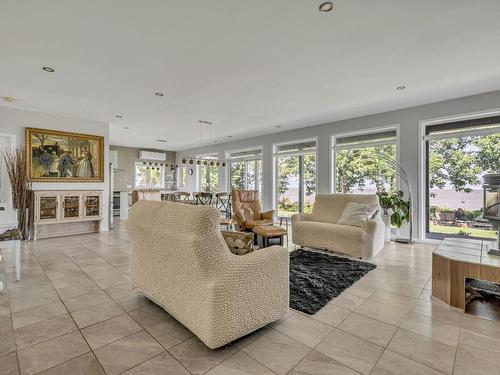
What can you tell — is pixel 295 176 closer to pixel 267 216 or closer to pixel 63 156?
pixel 267 216

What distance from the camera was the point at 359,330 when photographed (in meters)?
1.98

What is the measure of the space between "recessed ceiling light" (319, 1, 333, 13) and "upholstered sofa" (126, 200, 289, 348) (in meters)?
1.97

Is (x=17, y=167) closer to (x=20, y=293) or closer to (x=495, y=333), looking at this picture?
(x=20, y=293)

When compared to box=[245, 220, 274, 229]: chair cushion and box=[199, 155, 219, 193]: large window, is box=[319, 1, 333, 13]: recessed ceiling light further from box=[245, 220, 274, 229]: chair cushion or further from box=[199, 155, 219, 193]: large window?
box=[199, 155, 219, 193]: large window

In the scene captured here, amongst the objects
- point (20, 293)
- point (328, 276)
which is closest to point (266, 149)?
point (328, 276)

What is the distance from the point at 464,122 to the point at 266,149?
15.0ft

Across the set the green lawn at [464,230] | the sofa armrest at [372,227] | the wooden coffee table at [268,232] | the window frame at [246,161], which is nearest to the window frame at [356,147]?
the green lawn at [464,230]

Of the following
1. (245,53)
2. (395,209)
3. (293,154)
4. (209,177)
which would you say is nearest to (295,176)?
(293,154)

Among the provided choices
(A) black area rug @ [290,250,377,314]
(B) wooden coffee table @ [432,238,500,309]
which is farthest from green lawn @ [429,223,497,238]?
(B) wooden coffee table @ [432,238,500,309]

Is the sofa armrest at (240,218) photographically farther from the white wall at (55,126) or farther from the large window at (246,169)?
the white wall at (55,126)

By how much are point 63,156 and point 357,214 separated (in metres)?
6.04

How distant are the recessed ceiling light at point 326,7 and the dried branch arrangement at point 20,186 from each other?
583 centimetres

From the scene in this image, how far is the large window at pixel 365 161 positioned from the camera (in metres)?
5.47

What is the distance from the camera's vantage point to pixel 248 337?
1.88 m
